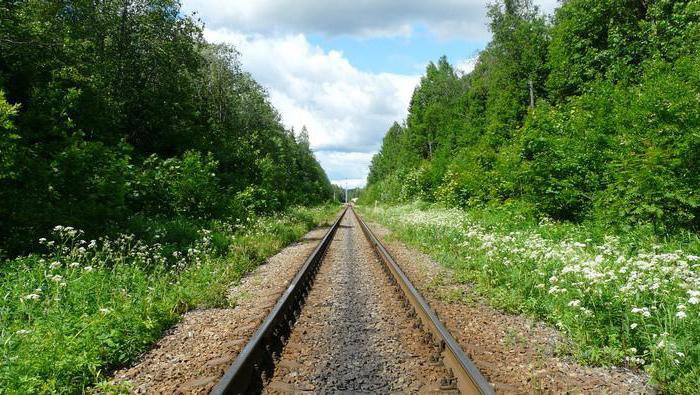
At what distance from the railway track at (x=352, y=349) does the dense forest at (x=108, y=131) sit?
5.80 m

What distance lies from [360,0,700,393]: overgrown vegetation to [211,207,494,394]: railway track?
1.59 metres

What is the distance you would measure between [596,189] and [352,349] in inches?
437

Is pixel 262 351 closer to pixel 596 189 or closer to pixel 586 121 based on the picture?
pixel 596 189

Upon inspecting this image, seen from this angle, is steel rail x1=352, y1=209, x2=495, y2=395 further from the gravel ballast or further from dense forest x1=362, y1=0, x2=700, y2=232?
dense forest x1=362, y1=0, x2=700, y2=232

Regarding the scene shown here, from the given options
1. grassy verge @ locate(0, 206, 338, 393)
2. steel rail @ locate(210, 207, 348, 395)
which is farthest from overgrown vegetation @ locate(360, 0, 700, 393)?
grassy verge @ locate(0, 206, 338, 393)

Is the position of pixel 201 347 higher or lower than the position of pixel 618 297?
lower

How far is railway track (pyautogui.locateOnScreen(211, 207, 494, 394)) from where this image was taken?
4.06 metres

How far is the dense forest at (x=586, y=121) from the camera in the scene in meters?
9.39

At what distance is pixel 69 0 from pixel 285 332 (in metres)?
17.8

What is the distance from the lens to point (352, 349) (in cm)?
509

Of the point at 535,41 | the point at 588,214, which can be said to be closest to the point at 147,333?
the point at 588,214

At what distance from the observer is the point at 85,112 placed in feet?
41.6

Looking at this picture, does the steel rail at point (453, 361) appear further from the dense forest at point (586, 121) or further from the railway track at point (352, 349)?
the dense forest at point (586, 121)

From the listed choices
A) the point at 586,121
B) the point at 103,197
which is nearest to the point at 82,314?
the point at 103,197
